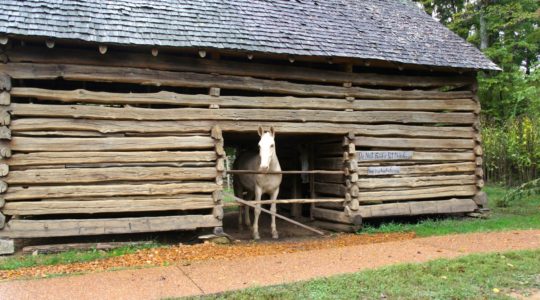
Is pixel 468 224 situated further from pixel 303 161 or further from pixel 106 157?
pixel 106 157

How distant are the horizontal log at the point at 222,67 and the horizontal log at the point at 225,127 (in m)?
1.06

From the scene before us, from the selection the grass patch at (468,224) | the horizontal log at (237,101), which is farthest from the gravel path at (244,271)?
the horizontal log at (237,101)

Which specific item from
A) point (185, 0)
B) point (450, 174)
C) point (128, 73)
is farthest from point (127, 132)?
point (450, 174)

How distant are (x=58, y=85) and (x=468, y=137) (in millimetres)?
10032

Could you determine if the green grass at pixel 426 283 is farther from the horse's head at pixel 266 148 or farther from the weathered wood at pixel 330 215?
the weathered wood at pixel 330 215

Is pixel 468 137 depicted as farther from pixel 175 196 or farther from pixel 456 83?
pixel 175 196

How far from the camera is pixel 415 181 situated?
1131 centimetres

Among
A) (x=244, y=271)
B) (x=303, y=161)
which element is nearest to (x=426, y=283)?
(x=244, y=271)

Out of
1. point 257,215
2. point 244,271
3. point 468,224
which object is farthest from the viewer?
point 468,224

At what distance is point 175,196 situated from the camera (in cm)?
902

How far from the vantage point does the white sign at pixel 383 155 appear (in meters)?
10.7

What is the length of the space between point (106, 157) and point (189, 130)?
1662 mm

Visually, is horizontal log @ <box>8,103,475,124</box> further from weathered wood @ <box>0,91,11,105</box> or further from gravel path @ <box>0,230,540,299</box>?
gravel path @ <box>0,230,540,299</box>

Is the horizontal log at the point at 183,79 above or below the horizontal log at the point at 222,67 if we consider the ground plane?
below
